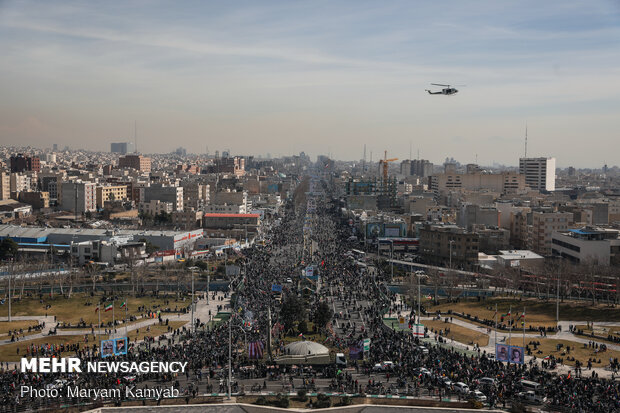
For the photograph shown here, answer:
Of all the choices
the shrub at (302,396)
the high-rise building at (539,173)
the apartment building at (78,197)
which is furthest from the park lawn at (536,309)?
the high-rise building at (539,173)

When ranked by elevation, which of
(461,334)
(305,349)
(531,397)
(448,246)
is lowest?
(461,334)

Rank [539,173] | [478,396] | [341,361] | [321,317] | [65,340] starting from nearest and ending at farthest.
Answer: [478,396] < [341,361] < [65,340] < [321,317] < [539,173]

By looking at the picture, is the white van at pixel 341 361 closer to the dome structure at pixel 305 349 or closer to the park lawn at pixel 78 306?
the dome structure at pixel 305 349

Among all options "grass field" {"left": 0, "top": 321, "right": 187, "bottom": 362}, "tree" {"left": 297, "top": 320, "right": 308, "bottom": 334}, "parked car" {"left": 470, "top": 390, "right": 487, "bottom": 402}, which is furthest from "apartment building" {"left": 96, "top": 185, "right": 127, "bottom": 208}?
"parked car" {"left": 470, "top": 390, "right": 487, "bottom": 402}

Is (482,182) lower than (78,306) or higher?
higher

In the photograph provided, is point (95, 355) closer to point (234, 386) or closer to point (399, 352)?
point (234, 386)

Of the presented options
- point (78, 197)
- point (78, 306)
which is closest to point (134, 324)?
point (78, 306)

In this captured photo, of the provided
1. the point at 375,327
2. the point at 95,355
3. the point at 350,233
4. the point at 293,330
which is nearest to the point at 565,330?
the point at 375,327

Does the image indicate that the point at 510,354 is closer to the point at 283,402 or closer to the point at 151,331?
the point at 283,402
